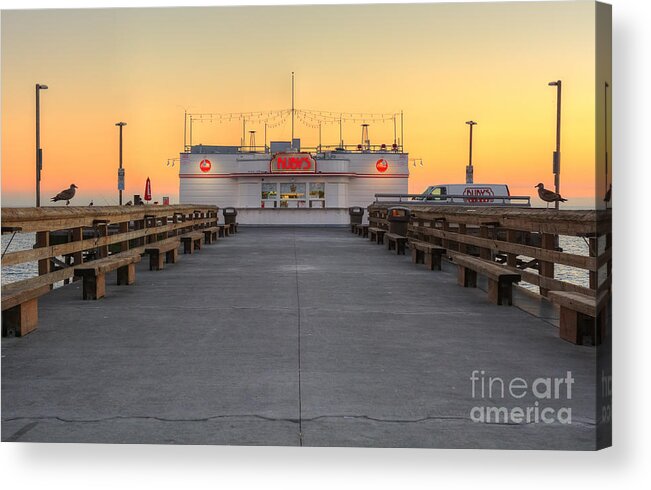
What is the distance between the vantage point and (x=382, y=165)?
44.4m

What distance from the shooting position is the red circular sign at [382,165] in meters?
44.3

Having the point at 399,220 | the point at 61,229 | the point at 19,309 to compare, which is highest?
the point at 399,220

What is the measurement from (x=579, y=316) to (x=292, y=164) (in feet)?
118

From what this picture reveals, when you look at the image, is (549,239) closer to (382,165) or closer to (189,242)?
(189,242)

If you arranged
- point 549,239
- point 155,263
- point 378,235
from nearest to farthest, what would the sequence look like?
point 549,239 → point 155,263 → point 378,235

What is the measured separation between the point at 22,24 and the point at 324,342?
3.62 meters

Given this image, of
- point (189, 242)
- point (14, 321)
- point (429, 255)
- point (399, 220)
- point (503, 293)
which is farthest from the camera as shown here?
point (399, 220)

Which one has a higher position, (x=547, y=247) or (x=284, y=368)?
(x=547, y=247)

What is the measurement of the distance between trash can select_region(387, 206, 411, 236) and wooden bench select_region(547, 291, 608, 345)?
13.3 metres

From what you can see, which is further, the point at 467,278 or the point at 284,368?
the point at 467,278

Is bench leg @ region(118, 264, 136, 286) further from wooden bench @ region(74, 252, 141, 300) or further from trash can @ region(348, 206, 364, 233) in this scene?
trash can @ region(348, 206, 364, 233)

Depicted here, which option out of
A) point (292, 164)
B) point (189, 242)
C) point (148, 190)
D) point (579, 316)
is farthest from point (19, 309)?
point (148, 190)

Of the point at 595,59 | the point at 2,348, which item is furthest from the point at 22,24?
the point at 595,59

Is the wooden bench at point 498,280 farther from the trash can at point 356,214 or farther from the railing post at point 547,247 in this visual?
the trash can at point 356,214
